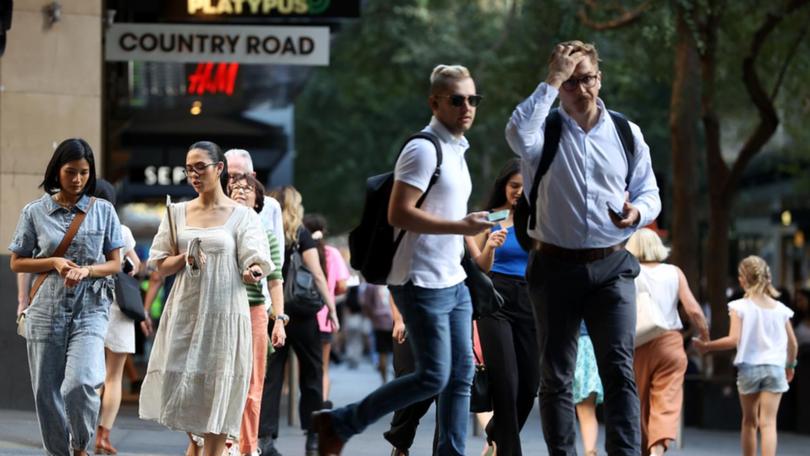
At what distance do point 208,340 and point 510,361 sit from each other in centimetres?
196

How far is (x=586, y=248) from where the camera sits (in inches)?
283

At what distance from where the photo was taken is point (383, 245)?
6.92 metres

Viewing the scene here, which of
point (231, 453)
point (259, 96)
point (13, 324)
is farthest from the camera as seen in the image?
point (259, 96)

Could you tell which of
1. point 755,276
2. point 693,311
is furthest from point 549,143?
point 755,276

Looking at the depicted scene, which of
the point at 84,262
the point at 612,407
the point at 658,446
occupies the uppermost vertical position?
the point at 84,262

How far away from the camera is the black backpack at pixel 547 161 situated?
7.21m

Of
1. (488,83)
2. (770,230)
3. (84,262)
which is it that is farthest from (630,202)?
(770,230)

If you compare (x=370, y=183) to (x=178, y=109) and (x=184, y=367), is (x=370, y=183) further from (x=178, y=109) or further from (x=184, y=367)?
(x=178, y=109)

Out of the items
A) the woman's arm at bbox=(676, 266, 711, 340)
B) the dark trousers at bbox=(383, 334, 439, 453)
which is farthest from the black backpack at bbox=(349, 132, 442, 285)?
the woman's arm at bbox=(676, 266, 711, 340)

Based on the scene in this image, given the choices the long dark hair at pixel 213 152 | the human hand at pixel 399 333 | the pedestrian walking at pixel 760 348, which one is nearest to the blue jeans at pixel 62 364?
the long dark hair at pixel 213 152

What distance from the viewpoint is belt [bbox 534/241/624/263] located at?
7.20 metres

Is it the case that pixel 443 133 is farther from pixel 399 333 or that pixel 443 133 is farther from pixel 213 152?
pixel 399 333

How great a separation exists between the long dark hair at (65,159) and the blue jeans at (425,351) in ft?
6.93

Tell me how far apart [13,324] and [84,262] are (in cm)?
481
